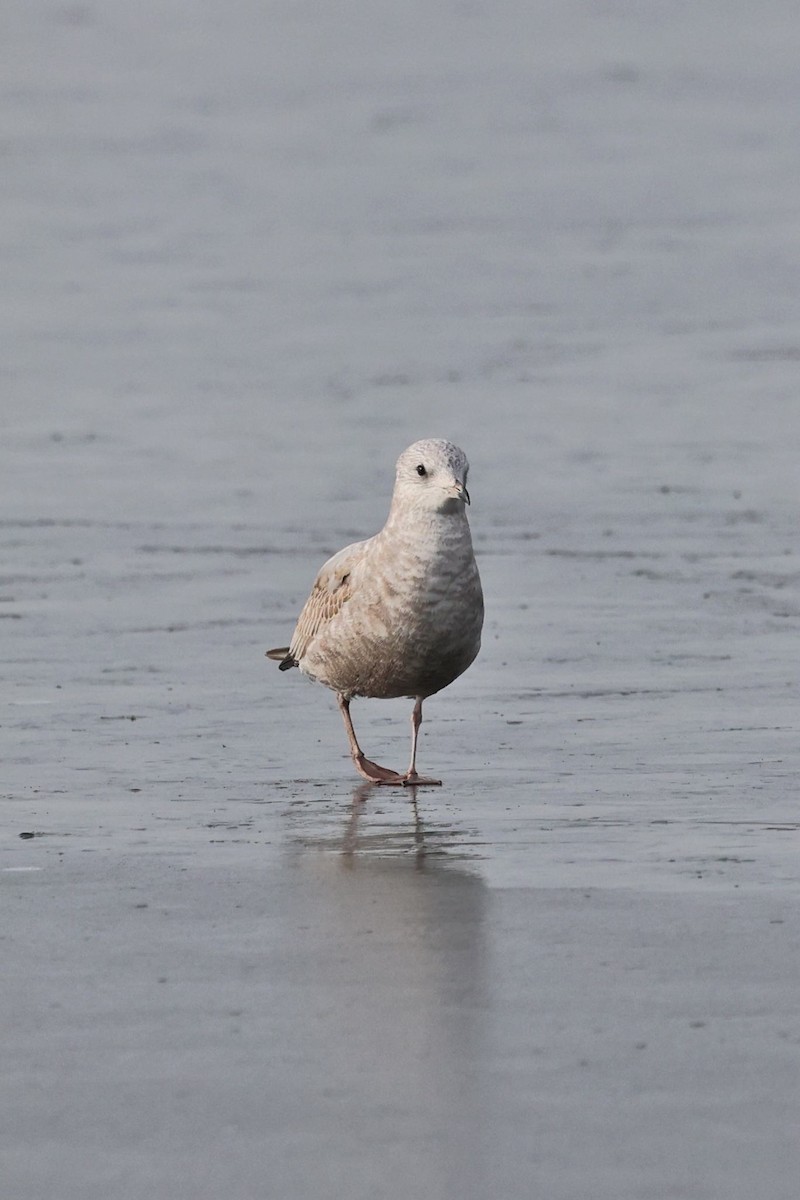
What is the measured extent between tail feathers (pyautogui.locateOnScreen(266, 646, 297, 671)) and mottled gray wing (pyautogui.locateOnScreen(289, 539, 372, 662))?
0.19 m

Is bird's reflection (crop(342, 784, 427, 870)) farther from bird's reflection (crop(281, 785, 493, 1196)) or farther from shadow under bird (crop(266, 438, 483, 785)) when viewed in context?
shadow under bird (crop(266, 438, 483, 785))

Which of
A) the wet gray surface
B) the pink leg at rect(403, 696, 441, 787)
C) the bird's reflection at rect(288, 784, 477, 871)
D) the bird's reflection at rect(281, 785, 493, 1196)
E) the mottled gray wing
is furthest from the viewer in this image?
the mottled gray wing

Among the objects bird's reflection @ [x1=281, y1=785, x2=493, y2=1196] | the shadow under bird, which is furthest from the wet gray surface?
the shadow under bird

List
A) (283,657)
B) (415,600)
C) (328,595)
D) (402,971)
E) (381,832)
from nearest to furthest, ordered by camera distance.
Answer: (402,971)
(381,832)
(415,600)
(328,595)
(283,657)

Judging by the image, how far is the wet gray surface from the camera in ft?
17.4

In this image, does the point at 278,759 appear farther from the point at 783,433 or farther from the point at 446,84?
the point at 446,84

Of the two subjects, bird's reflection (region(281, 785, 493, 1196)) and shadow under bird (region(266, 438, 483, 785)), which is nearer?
bird's reflection (region(281, 785, 493, 1196))

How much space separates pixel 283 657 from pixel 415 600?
1.42 metres

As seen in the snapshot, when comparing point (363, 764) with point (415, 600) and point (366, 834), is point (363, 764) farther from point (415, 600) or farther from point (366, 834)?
point (366, 834)

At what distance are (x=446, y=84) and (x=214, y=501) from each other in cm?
1966

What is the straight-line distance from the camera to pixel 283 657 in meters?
10.4

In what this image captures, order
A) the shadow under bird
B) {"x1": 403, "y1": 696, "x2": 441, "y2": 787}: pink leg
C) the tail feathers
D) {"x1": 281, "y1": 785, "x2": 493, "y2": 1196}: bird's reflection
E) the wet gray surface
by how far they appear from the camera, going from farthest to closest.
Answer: the tail feathers < the shadow under bird < {"x1": 403, "y1": 696, "x2": 441, "y2": 787}: pink leg < the wet gray surface < {"x1": 281, "y1": 785, "x2": 493, "y2": 1196}: bird's reflection

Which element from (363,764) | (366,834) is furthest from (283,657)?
(366,834)

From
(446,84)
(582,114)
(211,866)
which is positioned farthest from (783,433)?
(446,84)
